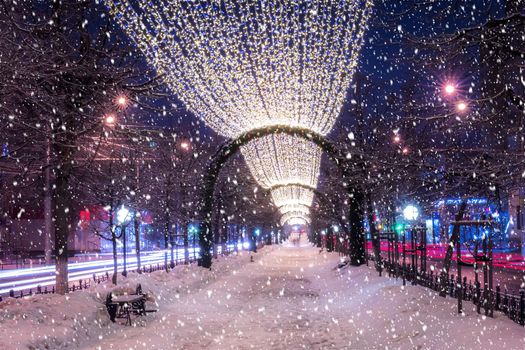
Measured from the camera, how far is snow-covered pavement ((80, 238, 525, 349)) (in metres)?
9.81

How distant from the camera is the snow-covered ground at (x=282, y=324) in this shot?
9938mm

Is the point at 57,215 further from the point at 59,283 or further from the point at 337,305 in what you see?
the point at 337,305

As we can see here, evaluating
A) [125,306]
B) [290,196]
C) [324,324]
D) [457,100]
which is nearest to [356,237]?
[324,324]

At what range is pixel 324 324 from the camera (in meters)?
14.2

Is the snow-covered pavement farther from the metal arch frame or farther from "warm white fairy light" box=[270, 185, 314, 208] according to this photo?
"warm white fairy light" box=[270, 185, 314, 208]

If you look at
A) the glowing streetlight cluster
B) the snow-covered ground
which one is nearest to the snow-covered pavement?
the snow-covered ground

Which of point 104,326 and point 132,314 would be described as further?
point 132,314

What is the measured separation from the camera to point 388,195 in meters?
28.1

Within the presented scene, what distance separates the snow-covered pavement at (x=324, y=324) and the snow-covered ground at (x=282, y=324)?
22 millimetres

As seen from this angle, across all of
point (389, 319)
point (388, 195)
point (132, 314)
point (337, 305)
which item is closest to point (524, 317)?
point (389, 319)

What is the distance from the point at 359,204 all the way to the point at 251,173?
2504 centimetres

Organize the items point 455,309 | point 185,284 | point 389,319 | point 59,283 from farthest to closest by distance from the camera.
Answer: point 185,284 → point 59,283 → point 389,319 → point 455,309

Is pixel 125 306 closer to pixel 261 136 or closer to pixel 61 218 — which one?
pixel 61 218

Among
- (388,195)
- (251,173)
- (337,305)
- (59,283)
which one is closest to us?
(59,283)
